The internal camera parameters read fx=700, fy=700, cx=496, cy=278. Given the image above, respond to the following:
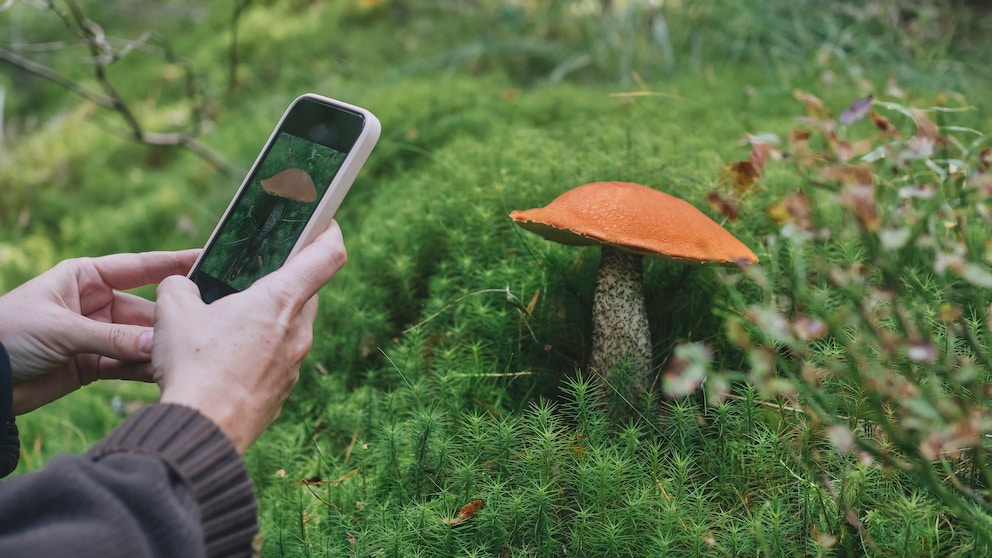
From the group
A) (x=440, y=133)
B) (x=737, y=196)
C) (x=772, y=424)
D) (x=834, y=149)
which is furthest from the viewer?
(x=440, y=133)

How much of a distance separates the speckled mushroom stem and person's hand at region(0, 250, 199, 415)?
35.3 inches

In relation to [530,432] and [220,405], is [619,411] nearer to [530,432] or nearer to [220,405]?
[530,432]

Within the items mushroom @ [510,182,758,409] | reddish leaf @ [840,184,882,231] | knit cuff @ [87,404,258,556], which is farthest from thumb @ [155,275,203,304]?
reddish leaf @ [840,184,882,231]

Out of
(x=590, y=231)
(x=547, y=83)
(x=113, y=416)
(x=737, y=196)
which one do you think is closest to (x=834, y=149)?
(x=590, y=231)

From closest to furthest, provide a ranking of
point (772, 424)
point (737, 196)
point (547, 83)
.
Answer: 1. point (772, 424)
2. point (737, 196)
3. point (547, 83)

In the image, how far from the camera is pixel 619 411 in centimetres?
147

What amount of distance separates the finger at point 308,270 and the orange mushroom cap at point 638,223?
1.15 feet

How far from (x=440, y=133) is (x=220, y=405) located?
1.95 metres

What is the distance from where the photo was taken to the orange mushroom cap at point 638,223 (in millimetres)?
1236

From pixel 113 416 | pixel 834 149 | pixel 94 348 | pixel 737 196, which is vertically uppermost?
pixel 834 149

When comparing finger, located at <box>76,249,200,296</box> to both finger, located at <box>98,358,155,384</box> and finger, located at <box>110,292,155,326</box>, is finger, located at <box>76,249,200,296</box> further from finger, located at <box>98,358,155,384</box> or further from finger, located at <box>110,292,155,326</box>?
finger, located at <box>98,358,155,384</box>

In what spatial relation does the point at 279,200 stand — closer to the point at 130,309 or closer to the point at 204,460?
the point at 130,309

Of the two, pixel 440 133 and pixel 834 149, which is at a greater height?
pixel 834 149

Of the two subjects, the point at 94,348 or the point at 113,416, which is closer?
the point at 94,348
